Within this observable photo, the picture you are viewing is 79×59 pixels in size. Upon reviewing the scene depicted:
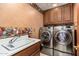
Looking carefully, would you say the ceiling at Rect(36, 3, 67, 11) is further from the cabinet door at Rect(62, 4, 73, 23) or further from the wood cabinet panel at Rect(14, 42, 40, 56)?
the wood cabinet panel at Rect(14, 42, 40, 56)

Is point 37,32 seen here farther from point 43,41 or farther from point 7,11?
point 7,11

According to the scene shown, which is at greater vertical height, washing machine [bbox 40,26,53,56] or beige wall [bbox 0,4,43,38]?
beige wall [bbox 0,4,43,38]

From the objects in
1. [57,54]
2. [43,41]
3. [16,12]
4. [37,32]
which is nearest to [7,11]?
[16,12]

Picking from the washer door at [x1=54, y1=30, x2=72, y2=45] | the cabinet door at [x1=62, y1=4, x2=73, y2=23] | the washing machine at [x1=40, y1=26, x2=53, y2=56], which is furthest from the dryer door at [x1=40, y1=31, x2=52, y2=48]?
the cabinet door at [x1=62, y1=4, x2=73, y2=23]

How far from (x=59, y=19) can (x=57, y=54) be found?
0.49 meters

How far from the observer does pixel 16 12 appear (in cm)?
151

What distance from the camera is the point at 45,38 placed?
1.61 meters

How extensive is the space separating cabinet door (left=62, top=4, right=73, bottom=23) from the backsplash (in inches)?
19.9

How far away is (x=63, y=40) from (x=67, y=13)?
38cm

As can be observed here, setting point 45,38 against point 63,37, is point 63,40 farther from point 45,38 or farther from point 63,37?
point 45,38

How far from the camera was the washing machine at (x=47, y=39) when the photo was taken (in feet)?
5.21

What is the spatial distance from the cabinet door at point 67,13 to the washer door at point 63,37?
17 centimetres

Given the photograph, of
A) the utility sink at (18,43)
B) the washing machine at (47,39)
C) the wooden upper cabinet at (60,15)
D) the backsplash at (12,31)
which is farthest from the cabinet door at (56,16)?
the utility sink at (18,43)

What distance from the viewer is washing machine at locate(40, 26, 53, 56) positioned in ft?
5.21
